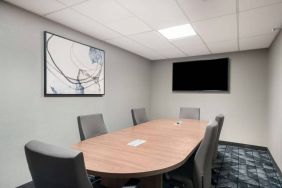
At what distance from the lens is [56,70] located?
8.67 feet

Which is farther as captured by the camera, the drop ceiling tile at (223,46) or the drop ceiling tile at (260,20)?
the drop ceiling tile at (223,46)

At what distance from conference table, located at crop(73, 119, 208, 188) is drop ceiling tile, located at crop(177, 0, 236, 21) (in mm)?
1612

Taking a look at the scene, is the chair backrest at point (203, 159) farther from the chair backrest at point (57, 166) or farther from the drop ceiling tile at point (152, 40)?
the drop ceiling tile at point (152, 40)

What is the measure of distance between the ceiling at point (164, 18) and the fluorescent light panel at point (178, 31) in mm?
102

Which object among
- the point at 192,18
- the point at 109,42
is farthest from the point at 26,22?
the point at 192,18

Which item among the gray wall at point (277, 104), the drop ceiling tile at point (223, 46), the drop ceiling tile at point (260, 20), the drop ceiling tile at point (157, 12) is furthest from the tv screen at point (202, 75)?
the drop ceiling tile at point (157, 12)

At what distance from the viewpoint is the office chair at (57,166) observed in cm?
81

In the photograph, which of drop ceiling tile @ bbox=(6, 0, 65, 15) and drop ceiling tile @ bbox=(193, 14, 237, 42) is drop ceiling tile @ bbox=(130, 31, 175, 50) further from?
drop ceiling tile @ bbox=(6, 0, 65, 15)

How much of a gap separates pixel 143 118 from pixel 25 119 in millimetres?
2001

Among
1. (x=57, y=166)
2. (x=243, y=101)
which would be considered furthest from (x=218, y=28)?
(x=57, y=166)

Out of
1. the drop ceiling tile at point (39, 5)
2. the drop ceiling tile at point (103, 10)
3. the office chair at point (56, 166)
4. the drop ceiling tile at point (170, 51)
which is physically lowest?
the office chair at point (56, 166)

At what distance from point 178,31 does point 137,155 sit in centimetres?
230

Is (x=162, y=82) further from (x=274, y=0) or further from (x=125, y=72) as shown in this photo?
(x=274, y=0)

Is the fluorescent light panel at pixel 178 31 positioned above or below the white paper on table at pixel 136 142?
above
